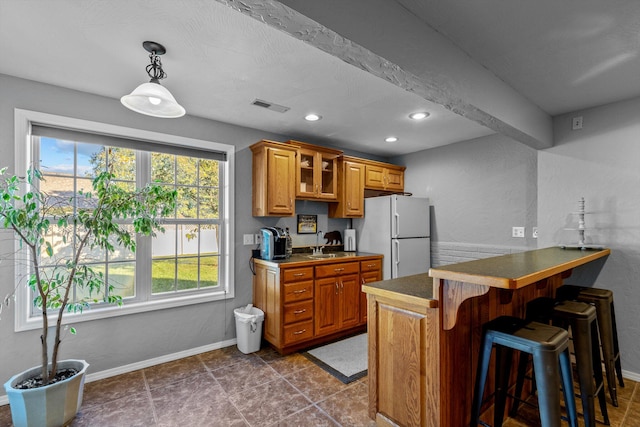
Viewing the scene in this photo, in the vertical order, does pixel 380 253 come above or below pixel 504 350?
above

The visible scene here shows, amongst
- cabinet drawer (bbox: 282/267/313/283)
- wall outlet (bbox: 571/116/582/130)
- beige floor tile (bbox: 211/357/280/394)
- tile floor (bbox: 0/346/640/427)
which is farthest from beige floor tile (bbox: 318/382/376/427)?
wall outlet (bbox: 571/116/582/130)

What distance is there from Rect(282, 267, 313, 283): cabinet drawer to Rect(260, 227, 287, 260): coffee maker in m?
0.28

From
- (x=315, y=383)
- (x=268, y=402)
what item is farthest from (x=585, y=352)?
(x=268, y=402)

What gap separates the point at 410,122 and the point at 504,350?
227 centimetres

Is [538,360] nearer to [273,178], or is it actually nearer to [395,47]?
[395,47]

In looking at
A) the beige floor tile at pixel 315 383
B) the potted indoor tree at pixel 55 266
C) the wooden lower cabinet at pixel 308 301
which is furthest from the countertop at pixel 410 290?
the potted indoor tree at pixel 55 266

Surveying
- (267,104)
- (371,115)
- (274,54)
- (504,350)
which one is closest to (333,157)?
(371,115)

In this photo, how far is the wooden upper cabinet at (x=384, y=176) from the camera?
13.6ft

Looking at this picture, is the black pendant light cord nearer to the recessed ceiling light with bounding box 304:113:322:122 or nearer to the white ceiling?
the white ceiling

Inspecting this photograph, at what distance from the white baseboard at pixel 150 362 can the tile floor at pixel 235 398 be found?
54mm

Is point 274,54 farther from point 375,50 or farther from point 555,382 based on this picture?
point 555,382

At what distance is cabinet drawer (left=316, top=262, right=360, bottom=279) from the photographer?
321 cm

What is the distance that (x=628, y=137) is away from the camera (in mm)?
2525

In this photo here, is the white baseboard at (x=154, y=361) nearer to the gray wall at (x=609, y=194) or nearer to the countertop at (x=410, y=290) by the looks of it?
the countertop at (x=410, y=290)
